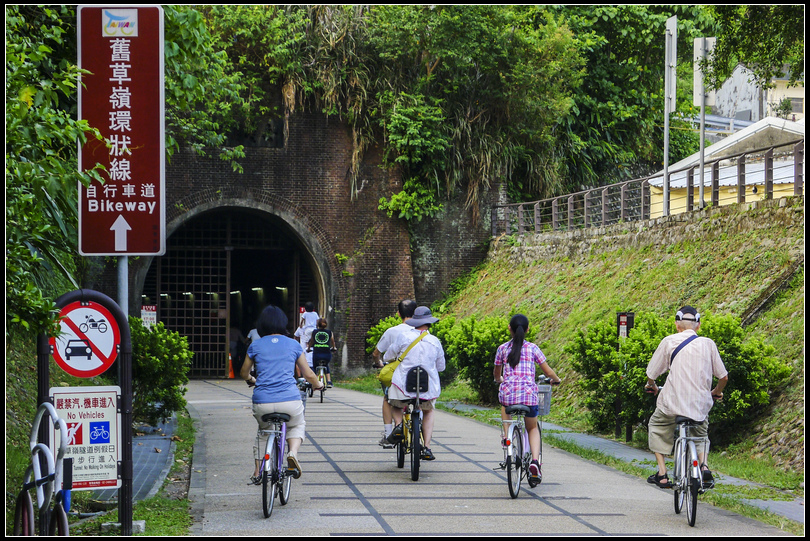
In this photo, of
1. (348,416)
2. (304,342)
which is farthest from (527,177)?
(348,416)

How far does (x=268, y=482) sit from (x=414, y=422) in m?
1.97

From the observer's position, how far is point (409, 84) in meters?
24.5

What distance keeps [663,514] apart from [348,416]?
7.91 meters

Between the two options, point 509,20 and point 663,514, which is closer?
point 663,514

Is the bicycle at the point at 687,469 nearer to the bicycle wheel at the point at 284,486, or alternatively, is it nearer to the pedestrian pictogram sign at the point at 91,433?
the bicycle wheel at the point at 284,486

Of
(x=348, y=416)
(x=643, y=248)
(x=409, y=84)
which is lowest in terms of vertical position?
(x=348, y=416)

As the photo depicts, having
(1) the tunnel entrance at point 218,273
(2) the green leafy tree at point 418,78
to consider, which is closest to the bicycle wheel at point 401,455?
(2) the green leafy tree at point 418,78

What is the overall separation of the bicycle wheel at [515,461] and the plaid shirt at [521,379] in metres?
0.26

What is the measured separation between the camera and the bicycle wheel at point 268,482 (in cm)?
698

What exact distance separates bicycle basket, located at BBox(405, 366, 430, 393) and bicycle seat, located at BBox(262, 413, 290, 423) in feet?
5.89

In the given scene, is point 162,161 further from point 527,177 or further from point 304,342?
point 527,177

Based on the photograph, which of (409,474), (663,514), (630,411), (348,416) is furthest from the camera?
(348,416)

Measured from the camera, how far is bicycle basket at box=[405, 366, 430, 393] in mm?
8945

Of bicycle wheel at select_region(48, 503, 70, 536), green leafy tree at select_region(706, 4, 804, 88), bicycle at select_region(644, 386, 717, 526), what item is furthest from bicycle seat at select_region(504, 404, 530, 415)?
green leafy tree at select_region(706, 4, 804, 88)
